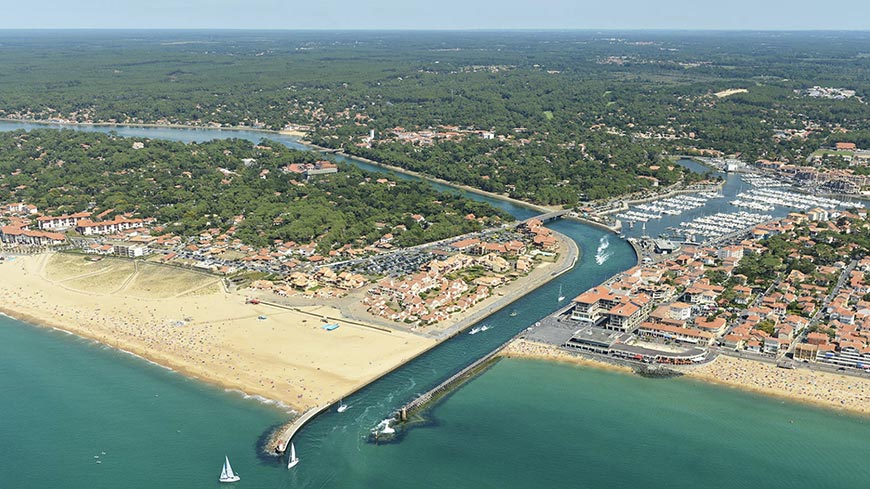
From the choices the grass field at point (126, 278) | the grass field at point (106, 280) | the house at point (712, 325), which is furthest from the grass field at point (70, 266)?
the house at point (712, 325)

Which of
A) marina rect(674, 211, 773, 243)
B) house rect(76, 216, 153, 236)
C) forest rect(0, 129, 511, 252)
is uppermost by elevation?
forest rect(0, 129, 511, 252)

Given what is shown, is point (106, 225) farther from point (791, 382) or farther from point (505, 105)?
point (505, 105)

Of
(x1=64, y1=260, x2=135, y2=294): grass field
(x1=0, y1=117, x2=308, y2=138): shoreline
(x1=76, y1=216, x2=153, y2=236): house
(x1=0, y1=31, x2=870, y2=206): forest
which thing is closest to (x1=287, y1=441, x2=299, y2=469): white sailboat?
(x1=64, y1=260, x2=135, y2=294): grass field

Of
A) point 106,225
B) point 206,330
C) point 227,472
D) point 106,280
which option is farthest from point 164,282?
point 227,472

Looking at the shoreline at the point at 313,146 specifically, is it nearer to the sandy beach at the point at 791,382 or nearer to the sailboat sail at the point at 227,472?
the sandy beach at the point at 791,382


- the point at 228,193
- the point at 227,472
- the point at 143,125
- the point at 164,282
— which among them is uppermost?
the point at 143,125

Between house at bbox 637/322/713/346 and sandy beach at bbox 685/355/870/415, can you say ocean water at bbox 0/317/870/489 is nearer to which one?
sandy beach at bbox 685/355/870/415

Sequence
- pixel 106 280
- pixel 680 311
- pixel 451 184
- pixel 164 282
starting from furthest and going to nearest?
1. pixel 451 184
2. pixel 106 280
3. pixel 164 282
4. pixel 680 311
